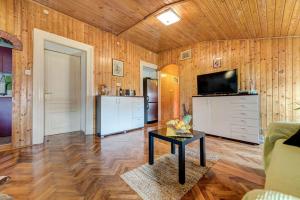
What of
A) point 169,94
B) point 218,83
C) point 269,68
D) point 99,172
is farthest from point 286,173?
point 169,94

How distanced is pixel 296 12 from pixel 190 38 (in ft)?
7.38

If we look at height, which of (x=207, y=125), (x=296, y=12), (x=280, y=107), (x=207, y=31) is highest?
(x=207, y=31)

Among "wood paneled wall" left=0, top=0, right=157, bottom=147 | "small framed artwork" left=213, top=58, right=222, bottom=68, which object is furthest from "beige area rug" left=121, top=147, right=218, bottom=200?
"small framed artwork" left=213, top=58, right=222, bottom=68

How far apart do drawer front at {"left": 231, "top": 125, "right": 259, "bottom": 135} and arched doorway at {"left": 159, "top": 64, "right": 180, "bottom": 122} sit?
2839 mm

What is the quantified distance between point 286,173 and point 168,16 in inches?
123

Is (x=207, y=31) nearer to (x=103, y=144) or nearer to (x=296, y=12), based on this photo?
(x=296, y=12)

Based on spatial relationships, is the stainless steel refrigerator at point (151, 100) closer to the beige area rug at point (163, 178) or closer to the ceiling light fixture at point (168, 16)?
the ceiling light fixture at point (168, 16)

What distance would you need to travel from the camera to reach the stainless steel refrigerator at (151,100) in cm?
541

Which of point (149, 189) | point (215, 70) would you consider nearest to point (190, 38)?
point (215, 70)

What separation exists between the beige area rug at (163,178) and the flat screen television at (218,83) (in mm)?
2125

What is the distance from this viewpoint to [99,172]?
1.85 meters

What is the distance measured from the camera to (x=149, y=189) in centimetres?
150

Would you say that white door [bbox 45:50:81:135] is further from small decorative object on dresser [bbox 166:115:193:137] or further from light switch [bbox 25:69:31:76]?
small decorative object on dresser [bbox 166:115:193:137]

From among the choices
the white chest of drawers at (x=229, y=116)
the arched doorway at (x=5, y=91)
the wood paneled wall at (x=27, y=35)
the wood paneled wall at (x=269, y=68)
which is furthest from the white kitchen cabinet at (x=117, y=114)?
the wood paneled wall at (x=269, y=68)
